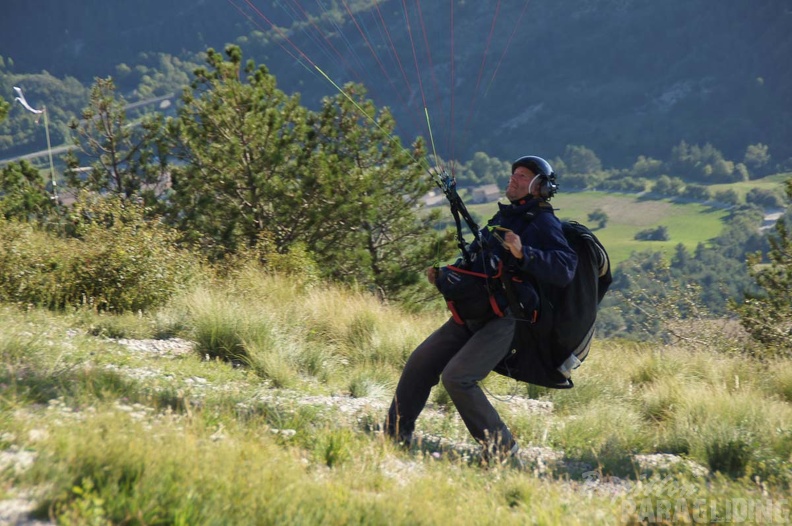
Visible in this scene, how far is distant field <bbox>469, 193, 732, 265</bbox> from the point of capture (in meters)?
67.9

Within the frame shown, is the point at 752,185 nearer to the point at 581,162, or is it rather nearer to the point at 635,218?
the point at 581,162

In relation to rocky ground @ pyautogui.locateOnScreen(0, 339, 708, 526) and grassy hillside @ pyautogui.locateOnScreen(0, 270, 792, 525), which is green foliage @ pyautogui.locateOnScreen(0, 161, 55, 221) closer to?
grassy hillside @ pyautogui.locateOnScreen(0, 270, 792, 525)

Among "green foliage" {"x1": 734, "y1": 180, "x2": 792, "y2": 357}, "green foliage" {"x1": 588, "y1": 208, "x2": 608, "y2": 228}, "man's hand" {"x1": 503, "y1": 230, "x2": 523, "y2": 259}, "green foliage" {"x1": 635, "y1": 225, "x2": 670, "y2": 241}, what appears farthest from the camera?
"green foliage" {"x1": 588, "y1": 208, "x2": 608, "y2": 228}

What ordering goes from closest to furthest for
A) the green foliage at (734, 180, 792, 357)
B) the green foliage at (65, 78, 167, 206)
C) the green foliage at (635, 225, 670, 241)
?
the green foliage at (734, 180, 792, 357) → the green foliage at (65, 78, 167, 206) → the green foliage at (635, 225, 670, 241)

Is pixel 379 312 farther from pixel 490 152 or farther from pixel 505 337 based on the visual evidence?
pixel 490 152

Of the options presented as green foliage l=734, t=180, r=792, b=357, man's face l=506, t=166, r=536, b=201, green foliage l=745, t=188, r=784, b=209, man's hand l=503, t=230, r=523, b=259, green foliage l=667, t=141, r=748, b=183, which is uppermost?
green foliage l=667, t=141, r=748, b=183

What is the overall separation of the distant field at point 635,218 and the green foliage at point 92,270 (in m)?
56.9

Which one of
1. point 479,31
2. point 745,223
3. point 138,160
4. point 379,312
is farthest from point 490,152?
point 379,312

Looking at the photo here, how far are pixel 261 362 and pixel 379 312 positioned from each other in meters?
2.32

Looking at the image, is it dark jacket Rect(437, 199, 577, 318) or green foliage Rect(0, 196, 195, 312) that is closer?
dark jacket Rect(437, 199, 577, 318)

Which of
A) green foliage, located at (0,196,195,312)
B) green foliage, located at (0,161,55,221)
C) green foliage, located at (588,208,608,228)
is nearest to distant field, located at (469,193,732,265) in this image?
green foliage, located at (588,208,608,228)

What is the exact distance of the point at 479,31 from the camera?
175000 mm

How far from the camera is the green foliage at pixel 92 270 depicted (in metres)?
7.07

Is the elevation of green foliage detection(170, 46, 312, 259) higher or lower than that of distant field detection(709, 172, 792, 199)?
lower
